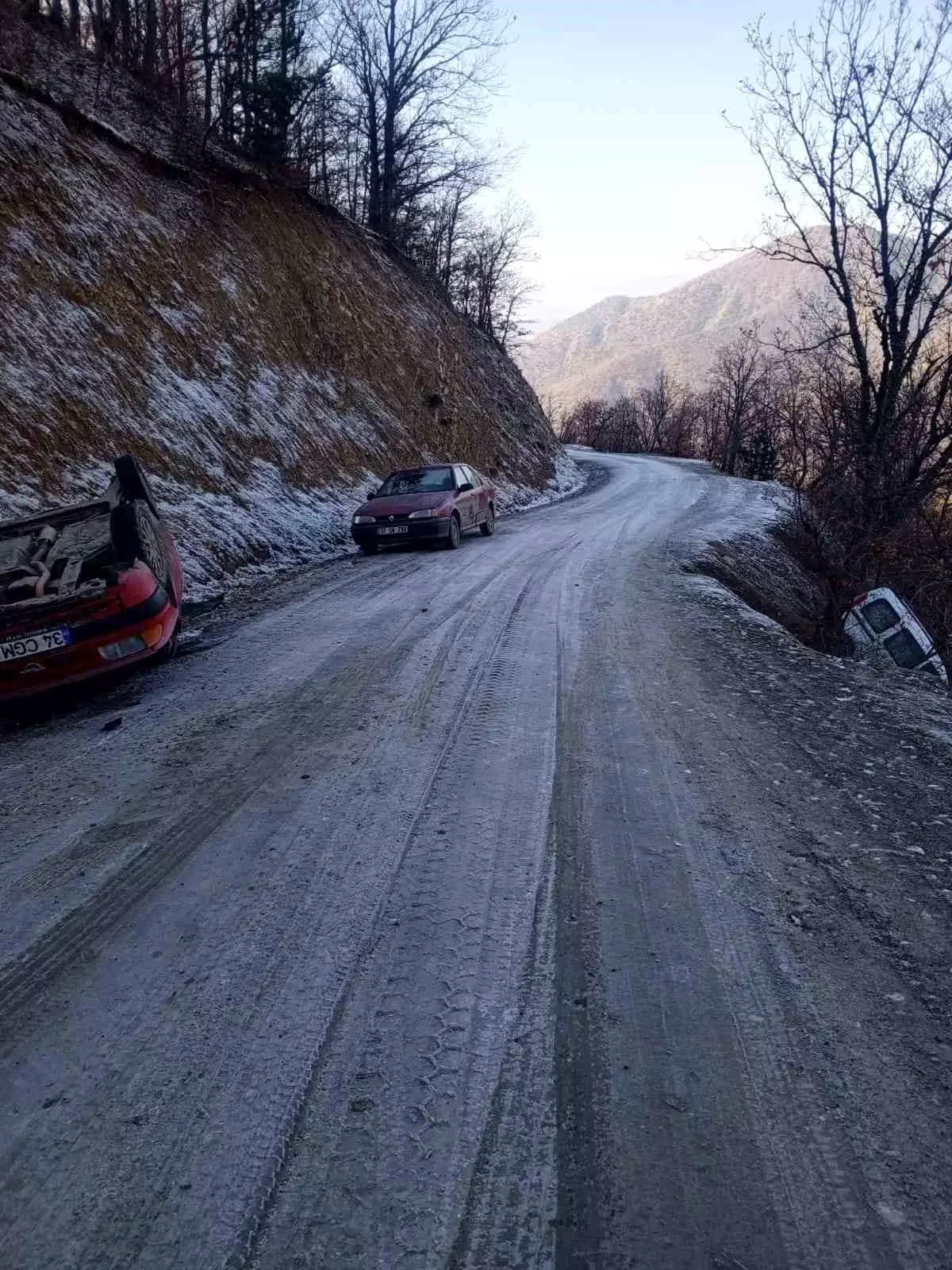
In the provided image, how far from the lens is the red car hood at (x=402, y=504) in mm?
13109

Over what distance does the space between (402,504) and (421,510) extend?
16.7 inches

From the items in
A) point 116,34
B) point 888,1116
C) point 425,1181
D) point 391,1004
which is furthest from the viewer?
point 116,34

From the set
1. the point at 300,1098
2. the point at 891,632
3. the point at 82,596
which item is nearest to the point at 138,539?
the point at 82,596

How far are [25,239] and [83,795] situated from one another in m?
12.5

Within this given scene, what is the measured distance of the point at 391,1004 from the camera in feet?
8.51

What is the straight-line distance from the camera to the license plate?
541cm

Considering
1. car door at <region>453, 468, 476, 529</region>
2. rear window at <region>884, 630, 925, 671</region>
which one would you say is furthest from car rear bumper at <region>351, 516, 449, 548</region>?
rear window at <region>884, 630, 925, 671</region>

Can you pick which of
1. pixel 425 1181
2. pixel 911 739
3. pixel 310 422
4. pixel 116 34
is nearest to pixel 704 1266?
pixel 425 1181

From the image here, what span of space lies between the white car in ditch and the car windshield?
700 centimetres

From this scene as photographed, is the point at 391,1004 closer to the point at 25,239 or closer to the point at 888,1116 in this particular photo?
the point at 888,1116

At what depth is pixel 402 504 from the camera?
13281 mm

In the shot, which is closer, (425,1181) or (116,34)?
(425,1181)

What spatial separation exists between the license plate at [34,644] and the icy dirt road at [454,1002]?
0.55 metres

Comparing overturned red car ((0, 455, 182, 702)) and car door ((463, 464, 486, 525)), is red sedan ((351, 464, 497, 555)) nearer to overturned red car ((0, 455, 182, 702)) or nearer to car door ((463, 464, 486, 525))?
car door ((463, 464, 486, 525))
